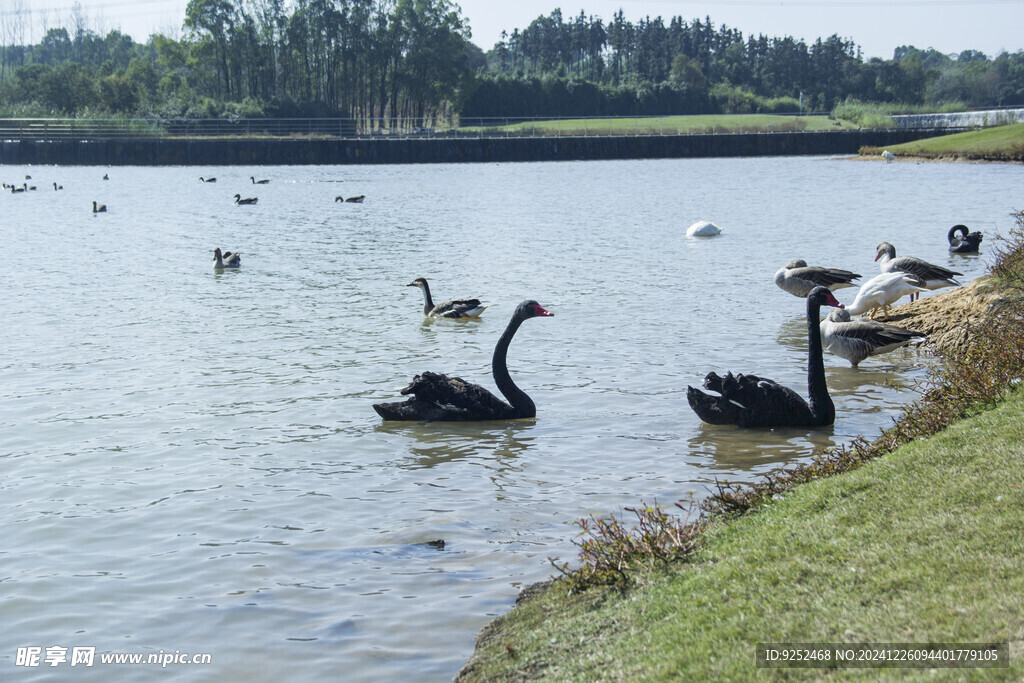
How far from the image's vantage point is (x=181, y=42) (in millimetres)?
129000

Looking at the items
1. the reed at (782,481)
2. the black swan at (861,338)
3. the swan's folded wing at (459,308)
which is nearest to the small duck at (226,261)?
the swan's folded wing at (459,308)

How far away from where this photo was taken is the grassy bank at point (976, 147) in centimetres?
5891

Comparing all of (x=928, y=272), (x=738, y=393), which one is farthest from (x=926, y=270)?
(x=738, y=393)

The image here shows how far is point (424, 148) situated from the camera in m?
88.8

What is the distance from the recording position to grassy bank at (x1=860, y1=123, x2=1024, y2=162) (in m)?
58.9

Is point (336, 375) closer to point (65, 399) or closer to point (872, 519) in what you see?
point (65, 399)

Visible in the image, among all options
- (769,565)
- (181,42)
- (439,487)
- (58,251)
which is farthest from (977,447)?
(181,42)

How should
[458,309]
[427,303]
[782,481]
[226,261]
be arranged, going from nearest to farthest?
[782,481], [458,309], [427,303], [226,261]

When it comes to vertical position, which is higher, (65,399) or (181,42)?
(181,42)

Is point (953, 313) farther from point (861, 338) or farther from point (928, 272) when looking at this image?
point (928, 272)

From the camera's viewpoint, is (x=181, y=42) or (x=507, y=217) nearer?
(x=507, y=217)

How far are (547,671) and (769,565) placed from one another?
1320 mm

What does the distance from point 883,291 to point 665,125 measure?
358 ft

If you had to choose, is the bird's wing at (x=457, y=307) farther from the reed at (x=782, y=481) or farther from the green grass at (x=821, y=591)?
the green grass at (x=821, y=591)
